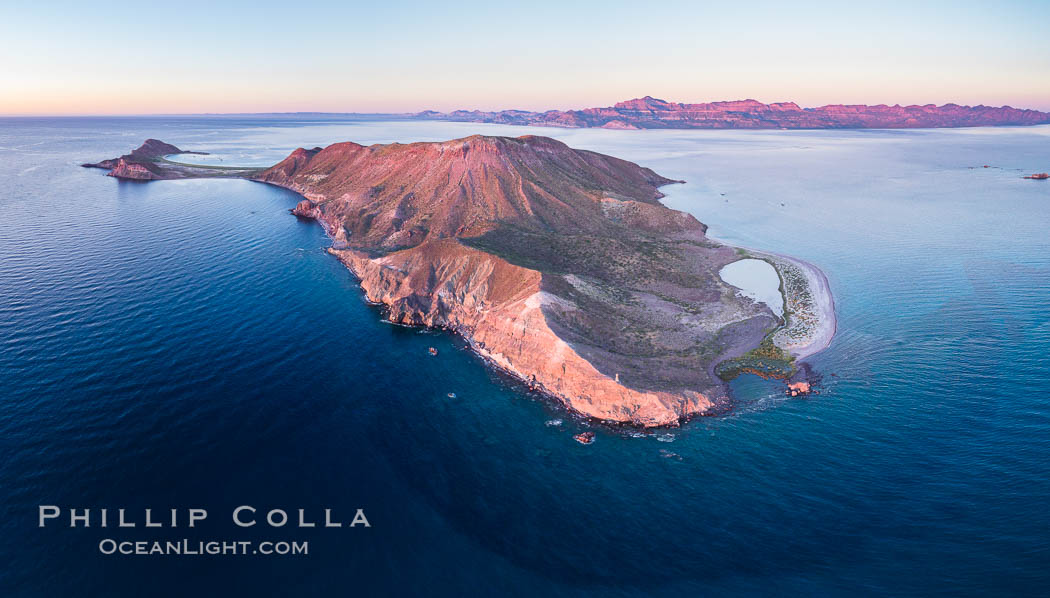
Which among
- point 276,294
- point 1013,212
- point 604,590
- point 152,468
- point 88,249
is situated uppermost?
point 1013,212

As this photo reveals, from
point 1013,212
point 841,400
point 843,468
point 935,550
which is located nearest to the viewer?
point 935,550

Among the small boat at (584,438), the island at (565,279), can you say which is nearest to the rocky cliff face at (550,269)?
the island at (565,279)

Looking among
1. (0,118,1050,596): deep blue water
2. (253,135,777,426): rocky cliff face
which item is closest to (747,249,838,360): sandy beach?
(0,118,1050,596): deep blue water

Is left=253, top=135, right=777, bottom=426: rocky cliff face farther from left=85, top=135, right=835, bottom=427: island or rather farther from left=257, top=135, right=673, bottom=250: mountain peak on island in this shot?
left=257, top=135, right=673, bottom=250: mountain peak on island

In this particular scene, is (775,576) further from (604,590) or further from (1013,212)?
(1013,212)

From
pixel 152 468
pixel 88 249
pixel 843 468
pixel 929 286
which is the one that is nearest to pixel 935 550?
pixel 843 468

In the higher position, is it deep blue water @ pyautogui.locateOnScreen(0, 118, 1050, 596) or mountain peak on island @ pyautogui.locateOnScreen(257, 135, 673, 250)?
mountain peak on island @ pyautogui.locateOnScreen(257, 135, 673, 250)
